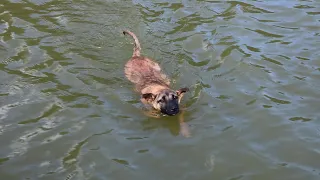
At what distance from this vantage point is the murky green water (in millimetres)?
6582

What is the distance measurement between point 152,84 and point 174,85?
587 millimetres

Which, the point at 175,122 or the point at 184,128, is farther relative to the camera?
the point at 175,122

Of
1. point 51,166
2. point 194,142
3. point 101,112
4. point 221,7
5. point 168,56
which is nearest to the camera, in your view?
point 51,166

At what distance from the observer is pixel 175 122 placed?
7758 millimetres


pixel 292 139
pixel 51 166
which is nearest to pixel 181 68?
pixel 292 139

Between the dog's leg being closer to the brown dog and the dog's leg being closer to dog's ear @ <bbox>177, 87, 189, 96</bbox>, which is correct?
the brown dog

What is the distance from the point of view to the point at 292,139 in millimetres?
7156

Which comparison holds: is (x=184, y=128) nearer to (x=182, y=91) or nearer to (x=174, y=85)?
(x=182, y=91)

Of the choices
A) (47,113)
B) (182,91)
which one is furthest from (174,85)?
(47,113)

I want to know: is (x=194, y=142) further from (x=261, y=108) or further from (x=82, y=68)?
(x=82, y=68)

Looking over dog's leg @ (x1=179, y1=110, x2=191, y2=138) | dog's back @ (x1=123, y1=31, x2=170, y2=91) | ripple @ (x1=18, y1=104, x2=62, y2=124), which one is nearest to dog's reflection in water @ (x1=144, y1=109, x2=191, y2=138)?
dog's leg @ (x1=179, y1=110, x2=191, y2=138)

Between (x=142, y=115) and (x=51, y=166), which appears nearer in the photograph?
(x=51, y=166)

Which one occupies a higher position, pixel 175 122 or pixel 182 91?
pixel 182 91

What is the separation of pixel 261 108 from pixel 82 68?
3811 mm
